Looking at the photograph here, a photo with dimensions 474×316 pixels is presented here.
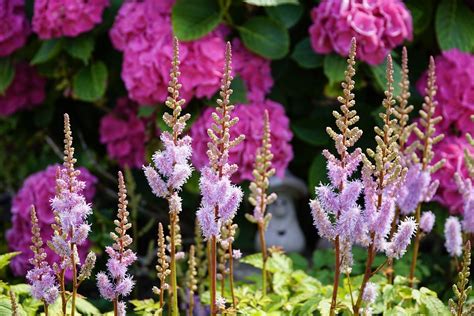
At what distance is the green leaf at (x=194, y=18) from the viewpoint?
2572mm

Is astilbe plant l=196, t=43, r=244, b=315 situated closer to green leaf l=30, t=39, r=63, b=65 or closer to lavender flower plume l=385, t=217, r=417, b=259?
lavender flower plume l=385, t=217, r=417, b=259

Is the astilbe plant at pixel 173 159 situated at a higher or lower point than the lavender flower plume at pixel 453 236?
higher

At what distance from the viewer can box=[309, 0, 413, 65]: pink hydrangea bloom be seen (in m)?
2.51

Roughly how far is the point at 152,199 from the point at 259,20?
0.98 m

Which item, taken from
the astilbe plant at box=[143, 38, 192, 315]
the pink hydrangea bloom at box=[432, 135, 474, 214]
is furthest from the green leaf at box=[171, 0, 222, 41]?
the astilbe plant at box=[143, 38, 192, 315]

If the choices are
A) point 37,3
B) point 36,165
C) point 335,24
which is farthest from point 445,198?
point 36,165

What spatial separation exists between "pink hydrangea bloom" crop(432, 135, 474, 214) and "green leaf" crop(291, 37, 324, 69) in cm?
52

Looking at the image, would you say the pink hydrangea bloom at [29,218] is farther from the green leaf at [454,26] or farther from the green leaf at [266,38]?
the green leaf at [454,26]

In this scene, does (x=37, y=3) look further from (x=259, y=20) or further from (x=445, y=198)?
(x=445, y=198)

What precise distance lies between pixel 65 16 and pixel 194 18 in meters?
0.49

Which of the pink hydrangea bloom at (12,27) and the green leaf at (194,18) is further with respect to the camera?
the pink hydrangea bloom at (12,27)

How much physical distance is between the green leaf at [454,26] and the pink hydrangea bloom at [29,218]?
58.7 inches

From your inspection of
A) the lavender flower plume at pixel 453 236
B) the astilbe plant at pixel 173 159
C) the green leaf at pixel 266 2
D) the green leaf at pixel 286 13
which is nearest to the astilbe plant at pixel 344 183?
the astilbe plant at pixel 173 159

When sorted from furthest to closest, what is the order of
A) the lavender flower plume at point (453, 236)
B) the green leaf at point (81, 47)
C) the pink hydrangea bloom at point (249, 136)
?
1. the green leaf at point (81, 47)
2. the pink hydrangea bloom at point (249, 136)
3. the lavender flower plume at point (453, 236)
